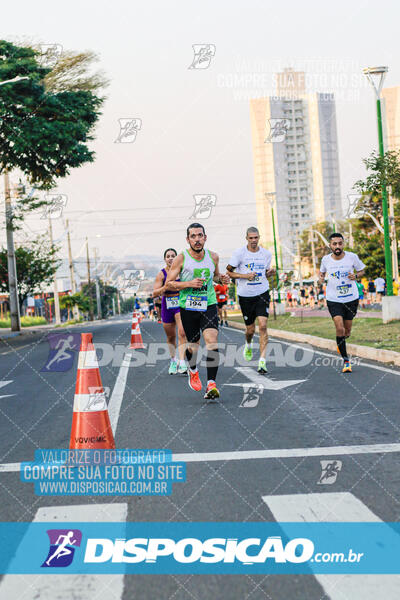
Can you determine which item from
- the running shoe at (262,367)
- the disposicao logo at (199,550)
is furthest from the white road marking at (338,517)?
the running shoe at (262,367)

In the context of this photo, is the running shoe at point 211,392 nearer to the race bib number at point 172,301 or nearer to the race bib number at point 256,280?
the race bib number at point 256,280

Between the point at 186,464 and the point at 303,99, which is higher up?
the point at 303,99

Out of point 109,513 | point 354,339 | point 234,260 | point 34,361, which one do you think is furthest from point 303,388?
point 34,361

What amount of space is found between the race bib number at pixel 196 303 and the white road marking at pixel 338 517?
4.16 m

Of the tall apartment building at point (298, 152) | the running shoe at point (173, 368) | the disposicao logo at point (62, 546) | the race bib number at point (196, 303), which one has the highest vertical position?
the tall apartment building at point (298, 152)

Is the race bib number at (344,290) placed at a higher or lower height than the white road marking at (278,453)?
higher

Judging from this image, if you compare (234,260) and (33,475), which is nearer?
(33,475)

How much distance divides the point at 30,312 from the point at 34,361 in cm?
8185

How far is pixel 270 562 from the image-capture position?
11.4ft

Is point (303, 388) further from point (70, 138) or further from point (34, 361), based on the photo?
point (70, 138)

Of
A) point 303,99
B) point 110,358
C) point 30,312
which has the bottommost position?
point 30,312

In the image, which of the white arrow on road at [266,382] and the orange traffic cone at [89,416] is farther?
the white arrow on road at [266,382]

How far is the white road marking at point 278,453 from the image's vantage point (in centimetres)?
550

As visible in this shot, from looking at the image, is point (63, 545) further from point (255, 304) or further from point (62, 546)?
point (255, 304)
